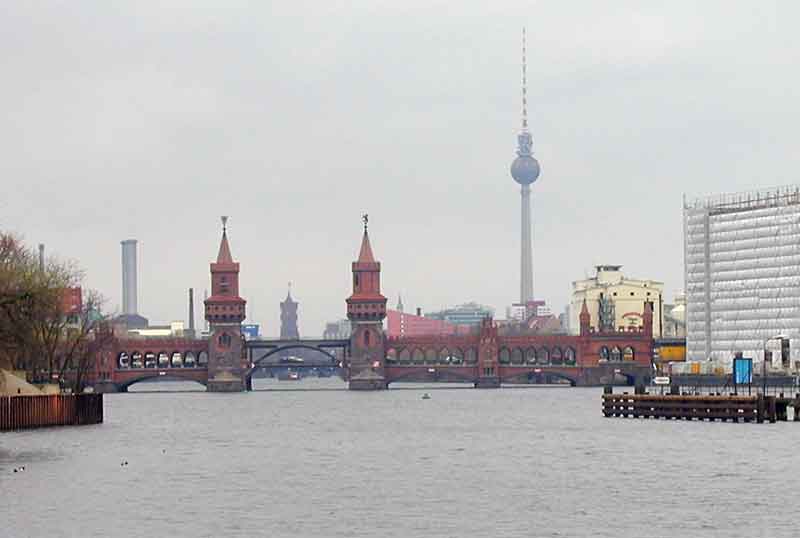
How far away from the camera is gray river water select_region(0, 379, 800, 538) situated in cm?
7019

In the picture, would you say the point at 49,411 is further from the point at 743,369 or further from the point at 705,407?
the point at 743,369

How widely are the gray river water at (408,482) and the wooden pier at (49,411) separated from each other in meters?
1.85

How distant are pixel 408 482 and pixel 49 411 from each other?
5357cm

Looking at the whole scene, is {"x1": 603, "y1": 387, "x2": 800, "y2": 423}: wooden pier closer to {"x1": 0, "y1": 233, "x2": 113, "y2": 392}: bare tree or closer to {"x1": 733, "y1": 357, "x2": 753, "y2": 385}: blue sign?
{"x1": 733, "y1": 357, "x2": 753, "y2": 385}: blue sign

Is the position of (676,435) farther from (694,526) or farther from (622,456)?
(694,526)

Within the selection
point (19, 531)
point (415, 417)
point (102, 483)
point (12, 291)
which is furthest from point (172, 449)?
point (415, 417)

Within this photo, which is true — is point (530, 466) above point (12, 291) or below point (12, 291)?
below

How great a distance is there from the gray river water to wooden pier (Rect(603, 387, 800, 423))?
4.64ft

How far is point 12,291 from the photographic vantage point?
113 m

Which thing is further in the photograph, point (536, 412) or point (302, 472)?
point (536, 412)

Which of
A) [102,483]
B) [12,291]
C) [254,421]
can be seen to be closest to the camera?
[102,483]

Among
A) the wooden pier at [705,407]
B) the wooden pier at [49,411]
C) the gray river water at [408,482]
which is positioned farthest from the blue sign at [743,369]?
the wooden pier at [49,411]

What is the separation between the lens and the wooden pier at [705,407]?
136m

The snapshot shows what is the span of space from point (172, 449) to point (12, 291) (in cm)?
1380
